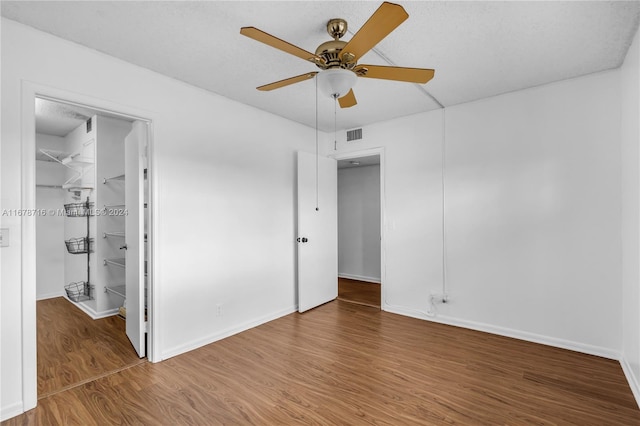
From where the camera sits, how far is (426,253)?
381 centimetres

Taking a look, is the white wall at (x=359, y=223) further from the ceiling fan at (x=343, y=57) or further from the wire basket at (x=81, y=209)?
the wire basket at (x=81, y=209)

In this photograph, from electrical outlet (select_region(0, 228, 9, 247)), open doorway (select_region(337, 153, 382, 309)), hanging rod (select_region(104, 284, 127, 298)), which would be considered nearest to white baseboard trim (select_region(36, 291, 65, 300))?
hanging rod (select_region(104, 284, 127, 298))

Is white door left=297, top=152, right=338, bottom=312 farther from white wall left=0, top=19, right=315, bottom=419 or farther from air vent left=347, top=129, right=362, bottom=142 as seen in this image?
air vent left=347, top=129, right=362, bottom=142

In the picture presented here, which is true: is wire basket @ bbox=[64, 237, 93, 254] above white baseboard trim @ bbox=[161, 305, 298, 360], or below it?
above

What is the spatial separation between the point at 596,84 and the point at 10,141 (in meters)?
4.64

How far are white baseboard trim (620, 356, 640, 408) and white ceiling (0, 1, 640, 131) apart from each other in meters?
2.47

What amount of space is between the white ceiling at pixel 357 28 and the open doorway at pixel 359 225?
118 inches

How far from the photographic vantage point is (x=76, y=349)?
2.94m

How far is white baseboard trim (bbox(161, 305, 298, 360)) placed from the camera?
2.80 m

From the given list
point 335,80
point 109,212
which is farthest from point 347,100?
point 109,212

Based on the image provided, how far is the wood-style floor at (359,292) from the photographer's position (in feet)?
15.2

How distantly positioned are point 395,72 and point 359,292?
13.0 ft

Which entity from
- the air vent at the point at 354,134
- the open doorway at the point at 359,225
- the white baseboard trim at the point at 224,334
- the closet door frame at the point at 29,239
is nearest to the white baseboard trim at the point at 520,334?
the white baseboard trim at the point at 224,334

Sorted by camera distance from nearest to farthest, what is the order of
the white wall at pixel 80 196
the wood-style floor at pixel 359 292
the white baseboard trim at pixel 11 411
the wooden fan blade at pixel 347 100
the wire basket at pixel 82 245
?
1. the white baseboard trim at pixel 11 411
2. the wooden fan blade at pixel 347 100
3. the white wall at pixel 80 196
4. the wire basket at pixel 82 245
5. the wood-style floor at pixel 359 292
